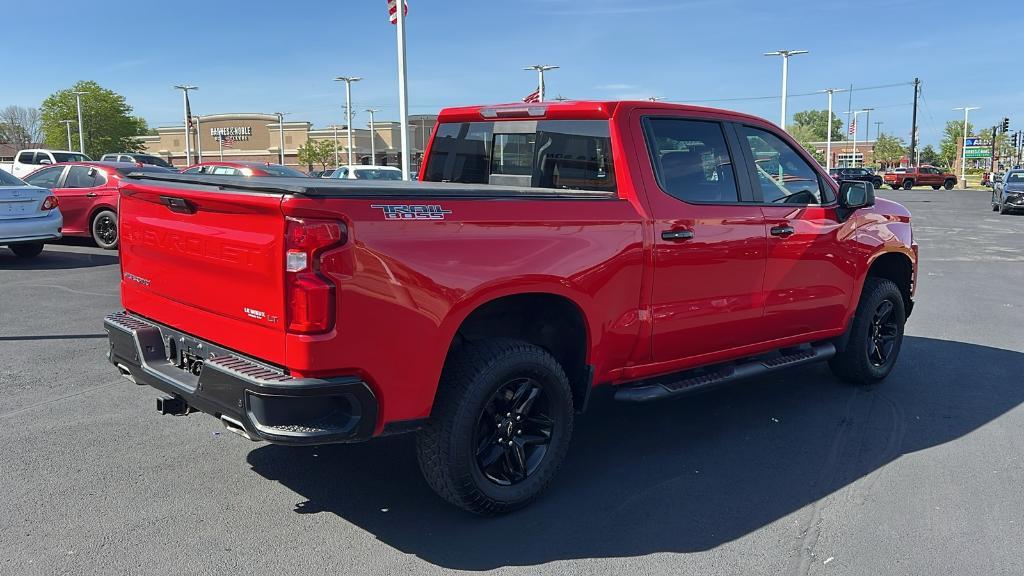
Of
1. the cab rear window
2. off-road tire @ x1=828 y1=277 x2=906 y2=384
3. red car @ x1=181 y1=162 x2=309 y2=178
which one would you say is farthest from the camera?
red car @ x1=181 y1=162 x2=309 y2=178

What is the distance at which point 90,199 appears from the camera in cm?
1399

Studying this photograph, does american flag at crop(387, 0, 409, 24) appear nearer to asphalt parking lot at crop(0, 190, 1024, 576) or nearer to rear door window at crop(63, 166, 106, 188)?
rear door window at crop(63, 166, 106, 188)

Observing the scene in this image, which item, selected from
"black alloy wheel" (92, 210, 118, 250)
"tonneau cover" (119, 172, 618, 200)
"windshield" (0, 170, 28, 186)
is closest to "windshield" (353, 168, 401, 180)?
"black alloy wheel" (92, 210, 118, 250)

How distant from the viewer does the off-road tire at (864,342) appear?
6152 millimetres

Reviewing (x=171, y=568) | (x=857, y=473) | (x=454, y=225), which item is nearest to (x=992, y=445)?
(x=857, y=473)

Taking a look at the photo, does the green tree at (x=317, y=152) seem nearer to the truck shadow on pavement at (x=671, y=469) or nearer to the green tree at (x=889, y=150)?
the green tree at (x=889, y=150)

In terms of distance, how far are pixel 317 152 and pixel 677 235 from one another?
88.6 meters

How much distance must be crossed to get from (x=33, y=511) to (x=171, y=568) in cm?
99

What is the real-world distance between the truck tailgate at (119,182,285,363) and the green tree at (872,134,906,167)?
4368 inches

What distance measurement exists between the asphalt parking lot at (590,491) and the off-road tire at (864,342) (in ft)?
0.45

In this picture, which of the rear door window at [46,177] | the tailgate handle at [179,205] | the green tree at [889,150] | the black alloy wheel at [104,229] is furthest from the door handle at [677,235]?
the green tree at [889,150]

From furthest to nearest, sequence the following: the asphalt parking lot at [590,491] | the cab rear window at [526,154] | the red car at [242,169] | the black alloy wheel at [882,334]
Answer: the red car at [242,169], the black alloy wheel at [882,334], the cab rear window at [526,154], the asphalt parking lot at [590,491]

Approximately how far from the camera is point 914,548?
3.71 metres

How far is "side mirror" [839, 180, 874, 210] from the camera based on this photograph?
18.1 ft
